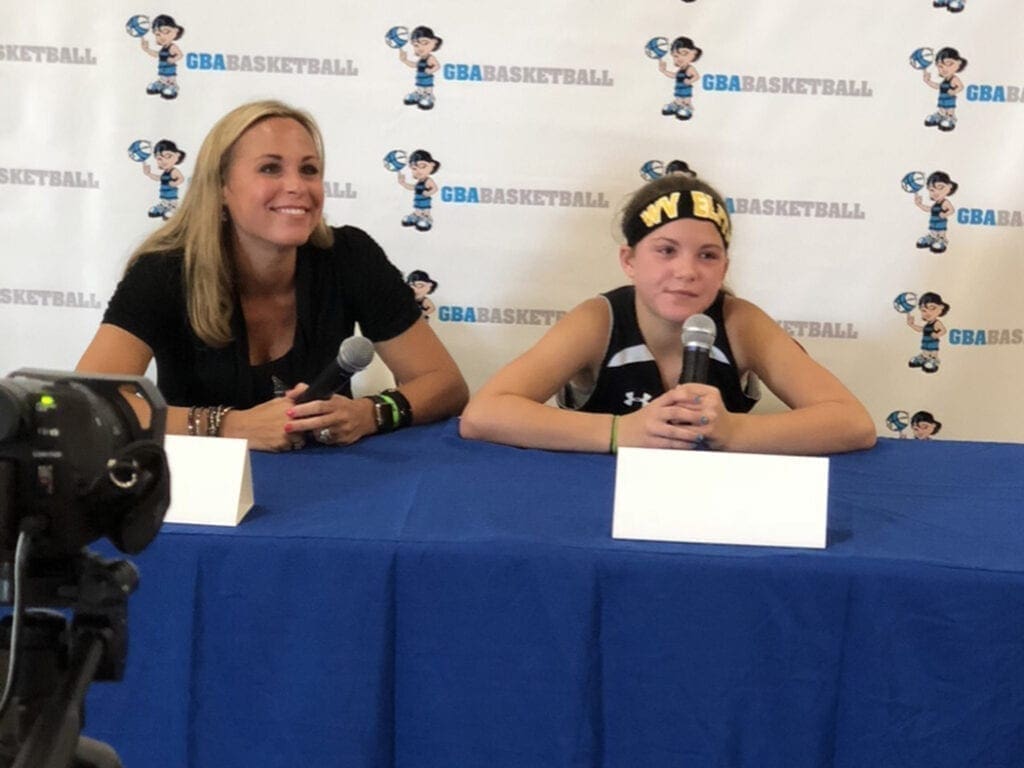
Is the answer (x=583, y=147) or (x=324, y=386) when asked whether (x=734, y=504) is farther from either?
(x=583, y=147)

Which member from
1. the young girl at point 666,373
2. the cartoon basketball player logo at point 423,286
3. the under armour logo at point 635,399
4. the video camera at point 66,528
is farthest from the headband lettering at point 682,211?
the video camera at point 66,528

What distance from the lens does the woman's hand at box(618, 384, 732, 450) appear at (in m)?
1.55

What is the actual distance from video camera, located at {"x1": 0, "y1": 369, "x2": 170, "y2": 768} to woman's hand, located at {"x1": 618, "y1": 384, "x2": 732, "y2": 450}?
852mm

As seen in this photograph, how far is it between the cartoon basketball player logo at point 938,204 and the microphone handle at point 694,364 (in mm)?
1102

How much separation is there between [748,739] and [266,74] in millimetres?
1743

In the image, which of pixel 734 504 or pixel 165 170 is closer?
pixel 734 504

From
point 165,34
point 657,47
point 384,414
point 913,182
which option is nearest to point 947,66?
point 913,182

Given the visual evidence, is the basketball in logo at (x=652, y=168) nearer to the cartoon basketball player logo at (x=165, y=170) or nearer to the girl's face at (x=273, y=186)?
the girl's face at (x=273, y=186)

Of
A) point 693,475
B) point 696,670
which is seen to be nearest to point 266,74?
point 693,475

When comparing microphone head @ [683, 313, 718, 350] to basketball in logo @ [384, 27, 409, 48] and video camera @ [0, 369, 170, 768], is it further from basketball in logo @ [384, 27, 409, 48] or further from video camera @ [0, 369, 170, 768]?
basketball in logo @ [384, 27, 409, 48]

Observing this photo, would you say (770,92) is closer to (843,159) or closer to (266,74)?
(843,159)

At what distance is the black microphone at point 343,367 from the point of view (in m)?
1.52

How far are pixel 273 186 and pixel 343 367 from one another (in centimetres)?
48

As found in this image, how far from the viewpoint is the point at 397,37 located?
7.83 ft
